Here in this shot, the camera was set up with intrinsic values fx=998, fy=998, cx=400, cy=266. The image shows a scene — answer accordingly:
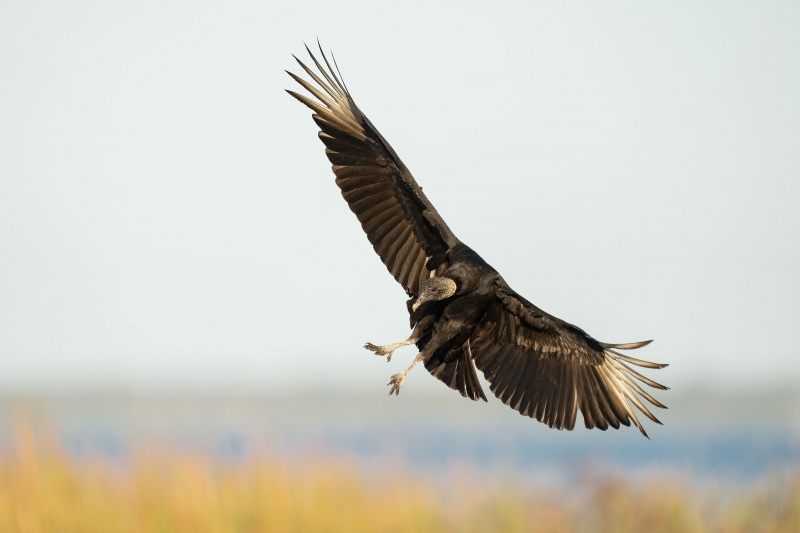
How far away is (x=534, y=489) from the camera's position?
9289 mm

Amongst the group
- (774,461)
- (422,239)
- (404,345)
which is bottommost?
(774,461)

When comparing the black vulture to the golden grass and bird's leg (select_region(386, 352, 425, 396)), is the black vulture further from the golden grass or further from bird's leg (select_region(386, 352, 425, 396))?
the golden grass

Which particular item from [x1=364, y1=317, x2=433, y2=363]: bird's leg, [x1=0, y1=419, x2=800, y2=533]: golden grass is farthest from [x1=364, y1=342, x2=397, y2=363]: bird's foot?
[x1=0, y1=419, x2=800, y2=533]: golden grass

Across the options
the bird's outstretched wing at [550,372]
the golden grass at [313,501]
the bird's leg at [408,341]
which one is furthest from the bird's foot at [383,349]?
the golden grass at [313,501]

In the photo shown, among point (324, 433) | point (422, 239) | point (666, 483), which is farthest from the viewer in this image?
point (666, 483)

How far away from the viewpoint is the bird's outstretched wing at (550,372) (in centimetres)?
689

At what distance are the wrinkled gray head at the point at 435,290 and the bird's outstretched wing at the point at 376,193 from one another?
523mm

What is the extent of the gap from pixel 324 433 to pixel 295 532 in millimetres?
1051

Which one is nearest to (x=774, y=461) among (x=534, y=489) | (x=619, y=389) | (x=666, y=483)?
(x=666, y=483)

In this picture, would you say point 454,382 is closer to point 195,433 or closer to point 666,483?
point 195,433

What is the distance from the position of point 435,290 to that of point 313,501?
296 cm

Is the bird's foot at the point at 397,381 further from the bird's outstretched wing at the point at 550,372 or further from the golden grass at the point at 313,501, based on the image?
the golden grass at the point at 313,501

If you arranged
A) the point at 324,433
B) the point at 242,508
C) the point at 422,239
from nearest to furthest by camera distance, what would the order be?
1. the point at 422,239
2. the point at 242,508
3. the point at 324,433

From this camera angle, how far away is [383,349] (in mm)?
6254
